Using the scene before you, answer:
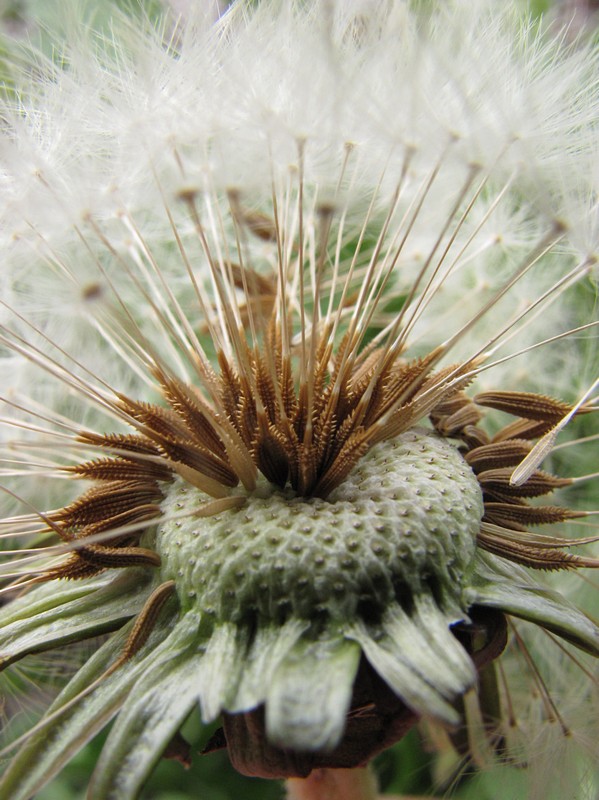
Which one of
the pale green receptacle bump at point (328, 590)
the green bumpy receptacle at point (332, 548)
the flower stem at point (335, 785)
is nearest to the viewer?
the pale green receptacle bump at point (328, 590)

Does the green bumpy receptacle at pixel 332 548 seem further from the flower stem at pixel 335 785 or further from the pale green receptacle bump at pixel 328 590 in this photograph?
the flower stem at pixel 335 785

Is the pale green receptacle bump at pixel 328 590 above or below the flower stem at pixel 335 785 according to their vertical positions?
above

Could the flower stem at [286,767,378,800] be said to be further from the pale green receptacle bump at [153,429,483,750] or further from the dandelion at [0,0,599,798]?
the pale green receptacle bump at [153,429,483,750]

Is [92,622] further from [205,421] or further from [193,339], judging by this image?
[193,339]

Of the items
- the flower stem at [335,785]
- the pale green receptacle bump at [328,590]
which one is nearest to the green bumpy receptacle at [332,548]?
the pale green receptacle bump at [328,590]

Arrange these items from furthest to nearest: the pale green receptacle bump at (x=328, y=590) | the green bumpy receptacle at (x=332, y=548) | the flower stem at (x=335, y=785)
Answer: the flower stem at (x=335, y=785) → the green bumpy receptacle at (x=332, y=548) → the pale green receptacle bump at (x=328, y=590)

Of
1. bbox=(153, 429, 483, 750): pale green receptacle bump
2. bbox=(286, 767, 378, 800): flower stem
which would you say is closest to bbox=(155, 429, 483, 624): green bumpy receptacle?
bbox=(153, 429, 483, 750): pale green receptacle bump

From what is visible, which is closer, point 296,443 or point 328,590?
point 328,590

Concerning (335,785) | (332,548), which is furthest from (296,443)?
(335,785)

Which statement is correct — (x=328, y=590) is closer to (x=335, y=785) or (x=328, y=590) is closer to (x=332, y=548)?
(x=332, y=548)
